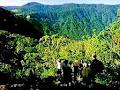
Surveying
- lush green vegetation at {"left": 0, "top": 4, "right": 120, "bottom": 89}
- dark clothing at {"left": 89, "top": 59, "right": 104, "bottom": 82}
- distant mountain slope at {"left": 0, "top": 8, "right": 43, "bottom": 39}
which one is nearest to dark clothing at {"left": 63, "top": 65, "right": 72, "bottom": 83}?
lush green vegetation at {"left": 0, "top": 4, "right": 120, "bottom": 89}

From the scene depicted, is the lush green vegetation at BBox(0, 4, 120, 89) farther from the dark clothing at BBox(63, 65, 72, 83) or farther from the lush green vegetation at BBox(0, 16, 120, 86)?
the dark clothing at BBox(63, 65, 72, 83)

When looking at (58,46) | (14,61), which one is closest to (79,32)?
(58,46)

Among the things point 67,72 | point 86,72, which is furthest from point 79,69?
point 67,72

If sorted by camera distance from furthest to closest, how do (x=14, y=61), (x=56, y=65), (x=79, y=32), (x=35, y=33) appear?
(x=79, y=32)
(x=14, y=61)
(x=56, y=65)
(x=35, y=33)

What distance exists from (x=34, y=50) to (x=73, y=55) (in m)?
7.50

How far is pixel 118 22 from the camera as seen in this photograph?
39.2 m

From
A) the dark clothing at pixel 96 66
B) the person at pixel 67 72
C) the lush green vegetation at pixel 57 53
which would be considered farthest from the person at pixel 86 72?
the person at pixel 67 72

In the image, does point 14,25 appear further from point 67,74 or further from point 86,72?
point 86,72

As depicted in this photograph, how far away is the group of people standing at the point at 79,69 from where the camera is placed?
31.5 m

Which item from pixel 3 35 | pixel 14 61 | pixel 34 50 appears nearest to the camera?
pixel 14 61

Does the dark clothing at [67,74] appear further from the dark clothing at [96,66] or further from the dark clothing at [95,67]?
the dark clothing at [96,66]

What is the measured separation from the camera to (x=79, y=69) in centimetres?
3312

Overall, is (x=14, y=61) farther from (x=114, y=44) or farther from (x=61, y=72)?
(x=114, y=44)

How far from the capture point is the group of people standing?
104 ft
